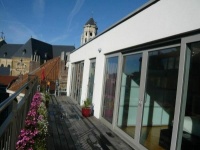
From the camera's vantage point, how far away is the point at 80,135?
5.55 metres

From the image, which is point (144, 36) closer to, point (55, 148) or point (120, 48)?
point (120, 48)

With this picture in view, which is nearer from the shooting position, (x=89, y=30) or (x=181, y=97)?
(x=181, y=97)

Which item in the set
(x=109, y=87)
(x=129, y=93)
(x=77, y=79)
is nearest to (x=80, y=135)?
(x=129, y=93)

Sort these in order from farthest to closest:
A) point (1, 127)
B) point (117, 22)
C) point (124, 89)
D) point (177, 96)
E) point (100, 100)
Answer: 1. point (100, 100)
2. point (117, 22)
3. point (124, 89)
4. point (177, 96)
5. point (1, 127)

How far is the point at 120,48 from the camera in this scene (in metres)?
6.02

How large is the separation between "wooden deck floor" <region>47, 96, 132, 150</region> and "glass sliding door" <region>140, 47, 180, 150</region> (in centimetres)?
63

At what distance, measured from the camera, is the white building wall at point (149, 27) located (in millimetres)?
3385

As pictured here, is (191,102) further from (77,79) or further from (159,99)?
(77,79)

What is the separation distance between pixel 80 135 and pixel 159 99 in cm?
226

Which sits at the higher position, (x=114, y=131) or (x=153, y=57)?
(x=153, y=57)

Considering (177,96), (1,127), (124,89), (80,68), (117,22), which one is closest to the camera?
(1,127)

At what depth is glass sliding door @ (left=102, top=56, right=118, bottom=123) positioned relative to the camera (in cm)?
651

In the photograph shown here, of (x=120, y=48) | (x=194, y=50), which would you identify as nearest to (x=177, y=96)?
(x=194, y=50)

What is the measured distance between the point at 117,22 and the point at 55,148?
374cm
